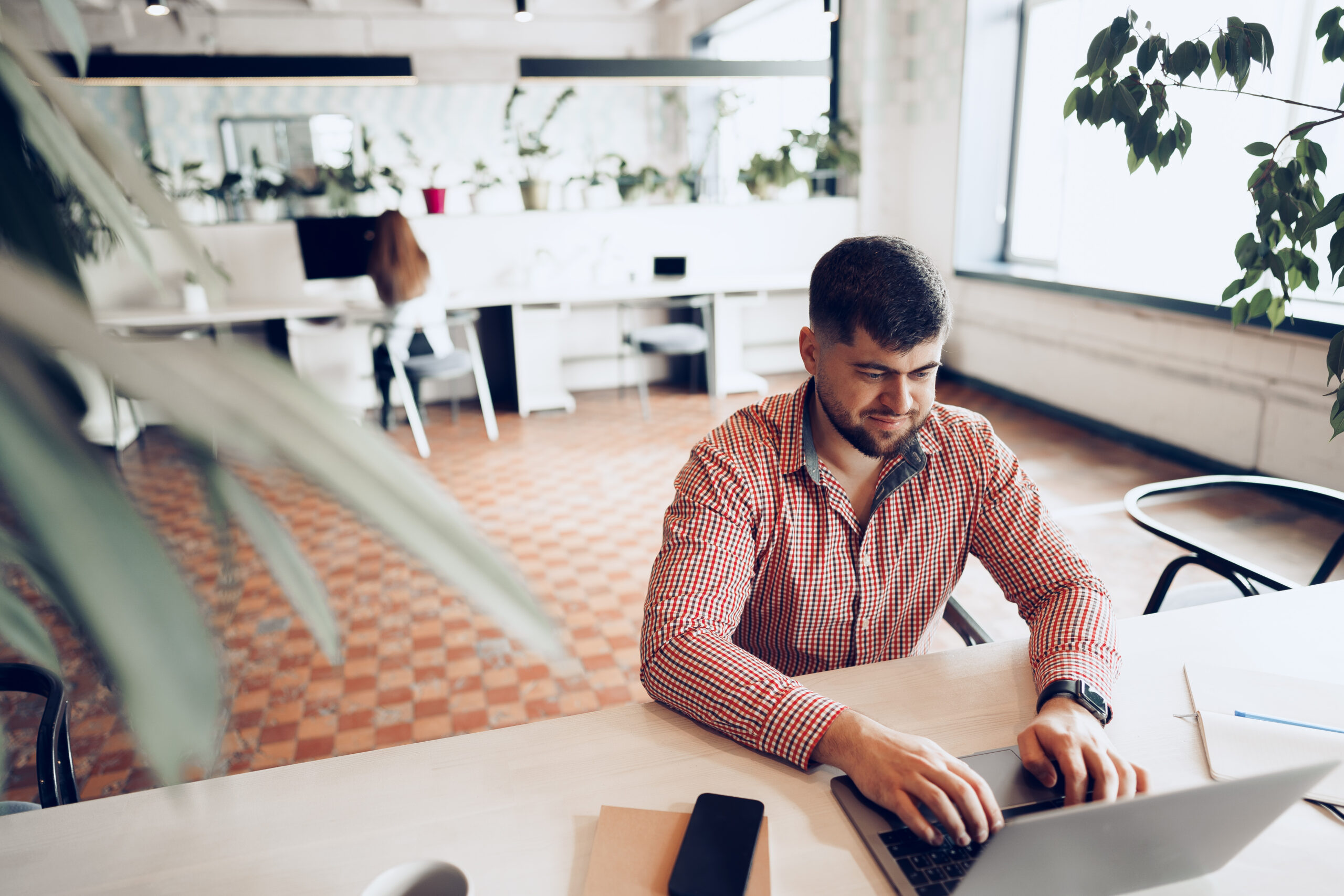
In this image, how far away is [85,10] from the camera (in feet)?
1.03

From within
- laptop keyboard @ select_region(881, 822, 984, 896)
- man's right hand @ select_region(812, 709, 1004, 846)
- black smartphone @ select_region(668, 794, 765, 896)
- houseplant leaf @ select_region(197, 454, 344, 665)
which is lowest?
laptop keyboard @ select_region(881, 822, 984, 896)

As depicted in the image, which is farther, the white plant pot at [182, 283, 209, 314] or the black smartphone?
the white plant pot at [182, 283, 209, 314]

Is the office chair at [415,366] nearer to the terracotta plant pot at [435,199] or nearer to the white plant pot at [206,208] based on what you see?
the terracotta plant pot at [435,199]

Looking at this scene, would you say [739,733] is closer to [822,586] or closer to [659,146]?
[822,586]

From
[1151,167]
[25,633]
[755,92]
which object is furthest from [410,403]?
[755,92]

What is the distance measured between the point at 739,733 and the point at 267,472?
2.93 feet

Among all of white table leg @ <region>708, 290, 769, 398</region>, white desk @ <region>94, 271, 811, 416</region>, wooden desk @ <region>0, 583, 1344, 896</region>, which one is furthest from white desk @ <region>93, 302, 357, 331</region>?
wooden desk @ <region>0, 583, 1344, 896</region>

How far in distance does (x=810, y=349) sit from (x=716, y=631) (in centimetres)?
51

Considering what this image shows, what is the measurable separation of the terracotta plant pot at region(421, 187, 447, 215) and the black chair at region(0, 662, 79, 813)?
15.4ft

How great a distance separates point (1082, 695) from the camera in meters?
1.04

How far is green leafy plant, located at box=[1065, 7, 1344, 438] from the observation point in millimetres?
1293

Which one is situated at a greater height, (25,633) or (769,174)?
(769,174)

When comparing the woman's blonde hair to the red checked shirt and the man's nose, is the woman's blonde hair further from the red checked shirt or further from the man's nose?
the man's nose

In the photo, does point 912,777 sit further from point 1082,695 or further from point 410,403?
point 410,403
